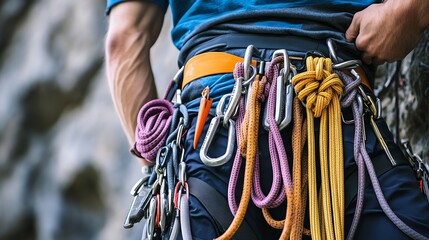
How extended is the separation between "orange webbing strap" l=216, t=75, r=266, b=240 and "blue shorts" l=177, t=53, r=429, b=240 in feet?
0.13

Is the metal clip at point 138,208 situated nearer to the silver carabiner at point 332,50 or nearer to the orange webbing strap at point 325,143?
the orange webbing strap at point 325,143

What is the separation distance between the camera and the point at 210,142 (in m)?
1.39

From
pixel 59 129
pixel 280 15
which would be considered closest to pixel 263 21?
pixel 280 15

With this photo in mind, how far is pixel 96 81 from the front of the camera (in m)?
5.69

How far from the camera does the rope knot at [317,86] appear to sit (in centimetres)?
138

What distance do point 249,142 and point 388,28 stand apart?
0.36 metres

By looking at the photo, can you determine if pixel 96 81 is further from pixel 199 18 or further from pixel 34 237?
pixel 199 18

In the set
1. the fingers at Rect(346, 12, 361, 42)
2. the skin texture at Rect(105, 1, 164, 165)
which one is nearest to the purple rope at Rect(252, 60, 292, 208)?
the fingers at Rect(346, 12, 361, 42)

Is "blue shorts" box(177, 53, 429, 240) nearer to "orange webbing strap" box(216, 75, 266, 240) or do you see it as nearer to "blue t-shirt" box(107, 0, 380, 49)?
"orange webbing strap" box(216, 75, 266, 240)

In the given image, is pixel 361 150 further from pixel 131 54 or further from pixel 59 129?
pixel 59 129

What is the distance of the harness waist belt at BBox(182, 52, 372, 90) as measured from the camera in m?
1.48

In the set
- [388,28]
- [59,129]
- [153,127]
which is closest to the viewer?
[388,28]

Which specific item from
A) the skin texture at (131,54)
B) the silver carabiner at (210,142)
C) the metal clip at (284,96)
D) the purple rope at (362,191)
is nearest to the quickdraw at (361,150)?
the purple rope at (362,191)

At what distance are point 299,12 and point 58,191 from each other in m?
4.45
